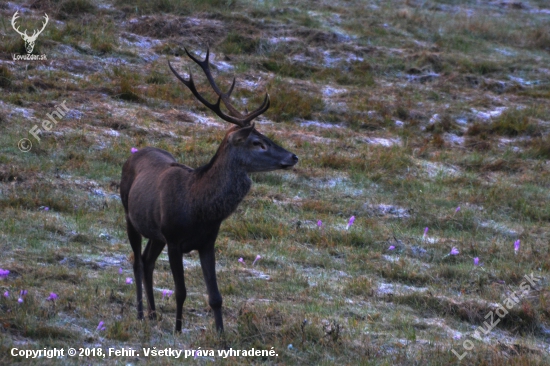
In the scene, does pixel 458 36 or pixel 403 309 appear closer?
pixel 403 309

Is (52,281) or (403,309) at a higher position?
(52,281)

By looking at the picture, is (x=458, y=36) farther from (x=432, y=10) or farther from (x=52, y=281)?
(x=52, y=281)

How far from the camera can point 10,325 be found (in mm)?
5902

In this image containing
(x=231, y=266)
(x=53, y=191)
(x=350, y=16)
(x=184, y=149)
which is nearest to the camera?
(x=231, y=266)

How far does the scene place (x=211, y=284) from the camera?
673cm

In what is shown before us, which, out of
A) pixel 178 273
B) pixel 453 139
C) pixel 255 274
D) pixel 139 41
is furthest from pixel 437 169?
pixel 178 273

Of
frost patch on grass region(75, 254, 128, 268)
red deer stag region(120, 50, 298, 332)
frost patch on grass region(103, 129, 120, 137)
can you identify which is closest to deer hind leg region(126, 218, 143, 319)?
red deer stag region(120, 50, 298, 332)

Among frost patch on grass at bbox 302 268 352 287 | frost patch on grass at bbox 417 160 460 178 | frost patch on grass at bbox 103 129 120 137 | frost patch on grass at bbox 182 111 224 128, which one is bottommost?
frost patch on grass at bbox 417 160 460 178

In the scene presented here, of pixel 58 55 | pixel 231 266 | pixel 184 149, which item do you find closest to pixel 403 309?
pixel 231 266

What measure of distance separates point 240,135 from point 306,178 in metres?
5.57

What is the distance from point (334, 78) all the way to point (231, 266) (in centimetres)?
1019

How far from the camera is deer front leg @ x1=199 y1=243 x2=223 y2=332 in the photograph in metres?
6.62

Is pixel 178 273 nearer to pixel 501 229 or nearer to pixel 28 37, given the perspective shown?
Result: pixel 501 229

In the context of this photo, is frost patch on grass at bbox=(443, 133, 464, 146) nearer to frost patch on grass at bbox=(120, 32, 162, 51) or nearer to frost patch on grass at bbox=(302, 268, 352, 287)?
frost patch on grass at bbox=(120, 32, 162, 51)
